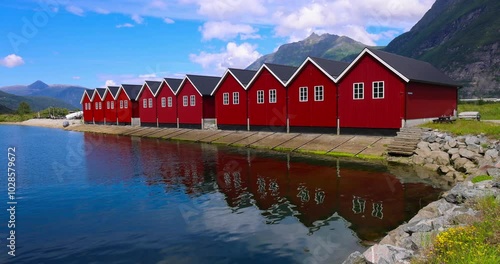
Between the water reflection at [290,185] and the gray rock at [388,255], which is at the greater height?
the gray rock at [388,255]

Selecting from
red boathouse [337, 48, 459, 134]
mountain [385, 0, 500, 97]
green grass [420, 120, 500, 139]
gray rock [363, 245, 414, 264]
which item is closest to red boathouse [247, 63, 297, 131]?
red boathouse [337, 48, 459, 134]

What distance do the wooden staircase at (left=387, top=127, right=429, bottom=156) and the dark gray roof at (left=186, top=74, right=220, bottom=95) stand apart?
97.7ft

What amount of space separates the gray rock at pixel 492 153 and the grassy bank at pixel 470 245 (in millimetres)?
15027

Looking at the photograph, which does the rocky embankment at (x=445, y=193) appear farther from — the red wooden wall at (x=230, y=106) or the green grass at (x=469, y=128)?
the red wooden wall at (x=230, y=106)

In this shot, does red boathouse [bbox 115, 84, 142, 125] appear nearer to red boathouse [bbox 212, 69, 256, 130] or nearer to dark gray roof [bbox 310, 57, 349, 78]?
red boathouse [bbox 212, 69, 256, 130]

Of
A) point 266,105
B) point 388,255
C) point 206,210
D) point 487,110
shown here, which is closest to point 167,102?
point 266,105

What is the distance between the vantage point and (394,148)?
28.6m

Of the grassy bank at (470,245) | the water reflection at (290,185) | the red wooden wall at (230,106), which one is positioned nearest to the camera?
the grassy bank at (470,245)

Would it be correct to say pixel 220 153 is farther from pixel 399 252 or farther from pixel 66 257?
pixel 399 252

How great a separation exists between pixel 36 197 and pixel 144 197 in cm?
604

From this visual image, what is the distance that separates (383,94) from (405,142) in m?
6.07

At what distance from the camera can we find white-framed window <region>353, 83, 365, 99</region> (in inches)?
1367

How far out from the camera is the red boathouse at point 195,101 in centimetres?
5234

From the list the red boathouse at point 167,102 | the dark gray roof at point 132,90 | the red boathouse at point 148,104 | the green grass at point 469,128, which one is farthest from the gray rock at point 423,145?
the dark gray roof at point 132,90
